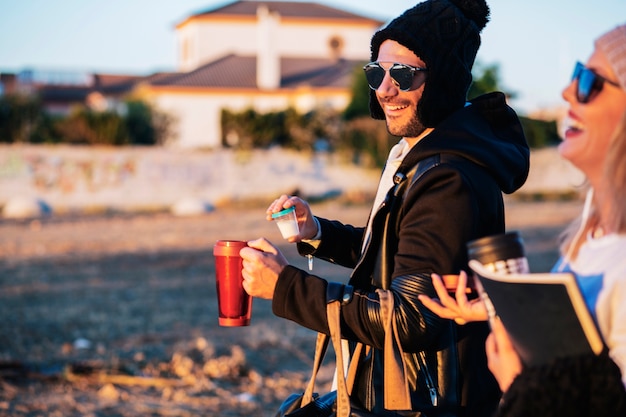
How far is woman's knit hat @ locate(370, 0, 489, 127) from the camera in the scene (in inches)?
117

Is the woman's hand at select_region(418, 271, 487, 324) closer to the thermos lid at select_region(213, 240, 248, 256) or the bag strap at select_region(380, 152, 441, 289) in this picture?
the bag strap at select_region(380, 152, 441, 289)

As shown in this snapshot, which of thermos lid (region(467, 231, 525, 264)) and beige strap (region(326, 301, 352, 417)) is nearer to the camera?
thermos lid (region(467, 231, 525, 264))

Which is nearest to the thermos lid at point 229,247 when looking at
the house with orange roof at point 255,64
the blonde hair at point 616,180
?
the blonde hair at point 616,180

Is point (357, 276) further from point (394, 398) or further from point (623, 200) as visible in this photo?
point (623, 200)

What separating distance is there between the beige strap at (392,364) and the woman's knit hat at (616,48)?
0.92 metres

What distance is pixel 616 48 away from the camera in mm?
2002

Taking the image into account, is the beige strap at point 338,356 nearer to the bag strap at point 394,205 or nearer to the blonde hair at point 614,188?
the bag strap at point 394,205

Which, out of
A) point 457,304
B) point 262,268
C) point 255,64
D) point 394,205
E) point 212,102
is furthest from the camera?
point 255,64

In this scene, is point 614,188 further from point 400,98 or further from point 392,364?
point 400,98

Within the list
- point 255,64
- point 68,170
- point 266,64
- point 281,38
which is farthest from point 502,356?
point 281,38

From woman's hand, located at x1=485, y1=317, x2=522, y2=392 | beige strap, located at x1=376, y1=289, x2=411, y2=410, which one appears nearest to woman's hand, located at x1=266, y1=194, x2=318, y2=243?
beige strap, located at x1=376, y1=289, x2=411, y2=410

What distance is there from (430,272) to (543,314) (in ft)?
2.24

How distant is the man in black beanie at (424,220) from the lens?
104 inches

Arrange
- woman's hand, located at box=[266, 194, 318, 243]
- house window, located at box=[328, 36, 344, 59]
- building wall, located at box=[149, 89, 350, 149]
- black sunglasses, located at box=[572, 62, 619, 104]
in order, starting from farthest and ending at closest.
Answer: house window, located at box=[328, 36, 344, 59] → building wall, located at box=[149, 89, 350, 149] → woman's hand, located at box=[266, 194, 318, 243] → black sunglasses, located at box=[572, 62, 619, 104]
